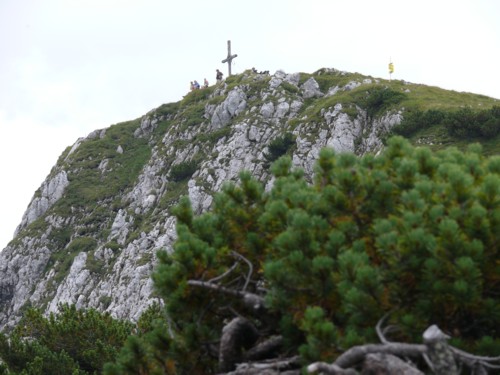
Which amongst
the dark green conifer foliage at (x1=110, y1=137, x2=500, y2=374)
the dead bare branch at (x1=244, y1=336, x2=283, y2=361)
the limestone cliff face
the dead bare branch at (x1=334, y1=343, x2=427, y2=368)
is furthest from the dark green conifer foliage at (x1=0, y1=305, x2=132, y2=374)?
the limestone cliff face

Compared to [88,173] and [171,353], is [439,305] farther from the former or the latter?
[88,173]

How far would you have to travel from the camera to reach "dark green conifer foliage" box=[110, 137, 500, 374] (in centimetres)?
611

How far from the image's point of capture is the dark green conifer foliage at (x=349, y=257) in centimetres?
611

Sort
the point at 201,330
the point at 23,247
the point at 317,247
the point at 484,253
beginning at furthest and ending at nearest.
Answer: the point at 23,247, the point at 201,330, the point at 317,247, the point at 484,253

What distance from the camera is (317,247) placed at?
264 inches

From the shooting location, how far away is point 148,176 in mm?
70125

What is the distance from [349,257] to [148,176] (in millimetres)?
65701

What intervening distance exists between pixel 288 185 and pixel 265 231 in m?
0.81

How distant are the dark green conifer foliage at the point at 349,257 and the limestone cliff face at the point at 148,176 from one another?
3979 centimetres

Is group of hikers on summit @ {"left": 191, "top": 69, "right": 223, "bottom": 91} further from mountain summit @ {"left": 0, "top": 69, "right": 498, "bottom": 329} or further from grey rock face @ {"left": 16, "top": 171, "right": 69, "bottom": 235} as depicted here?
grey rock face @ {"left": 16, "top": 171, "right": 69, "bottom": 235}

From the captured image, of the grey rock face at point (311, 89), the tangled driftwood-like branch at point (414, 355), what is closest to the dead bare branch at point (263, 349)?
the tangled driftwood-like branch at point (414, 355)

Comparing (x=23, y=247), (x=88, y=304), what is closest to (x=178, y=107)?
(x=23, y=247)

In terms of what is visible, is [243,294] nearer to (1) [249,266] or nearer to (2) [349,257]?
(1) [249,266]

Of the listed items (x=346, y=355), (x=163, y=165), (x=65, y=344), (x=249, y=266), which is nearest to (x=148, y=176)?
(x=163, y=165)
